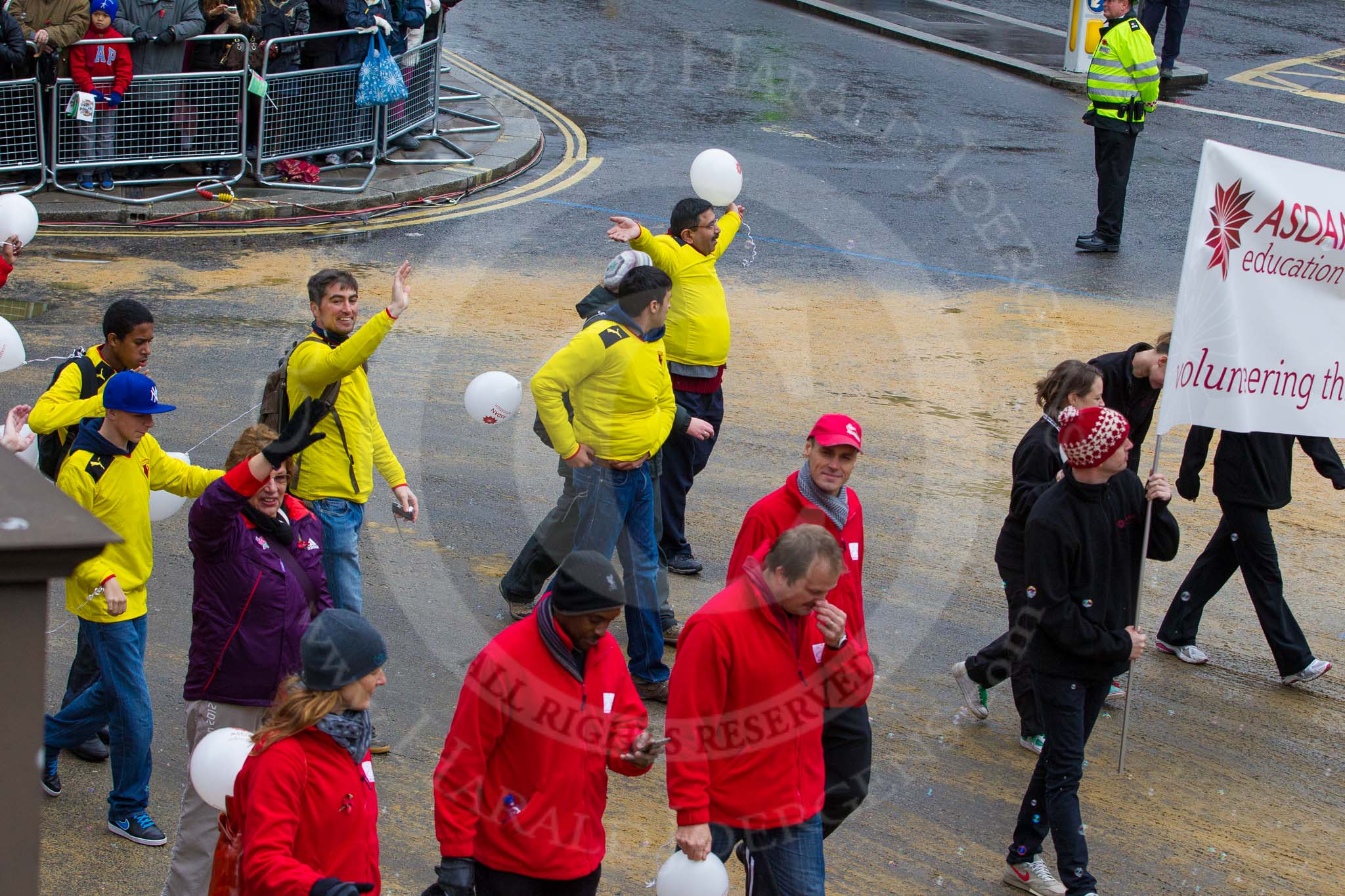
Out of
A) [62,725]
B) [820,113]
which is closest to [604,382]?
[62,725]

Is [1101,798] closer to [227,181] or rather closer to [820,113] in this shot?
[227,181]

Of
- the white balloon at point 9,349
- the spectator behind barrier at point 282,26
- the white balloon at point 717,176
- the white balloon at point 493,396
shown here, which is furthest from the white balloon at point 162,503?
the spectator behind barrier at point 282,26

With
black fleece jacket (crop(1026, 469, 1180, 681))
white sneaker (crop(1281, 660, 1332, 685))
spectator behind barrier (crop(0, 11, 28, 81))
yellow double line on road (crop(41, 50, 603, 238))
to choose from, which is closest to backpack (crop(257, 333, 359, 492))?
black fleece jacket (crop(1026, 469, 1180, 681))

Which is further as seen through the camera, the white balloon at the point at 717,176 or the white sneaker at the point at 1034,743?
the white balloon at the point at 717,176

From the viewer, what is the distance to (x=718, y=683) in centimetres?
432

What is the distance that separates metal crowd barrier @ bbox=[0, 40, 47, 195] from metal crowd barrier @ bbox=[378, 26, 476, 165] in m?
3.33

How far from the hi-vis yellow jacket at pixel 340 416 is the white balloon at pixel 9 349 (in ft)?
5.10

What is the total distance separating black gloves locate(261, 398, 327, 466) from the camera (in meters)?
4.49

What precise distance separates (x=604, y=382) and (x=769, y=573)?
2241 mm

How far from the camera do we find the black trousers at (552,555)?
666cm

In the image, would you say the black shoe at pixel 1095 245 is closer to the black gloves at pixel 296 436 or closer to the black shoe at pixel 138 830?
the black gloves at pixel 296 436

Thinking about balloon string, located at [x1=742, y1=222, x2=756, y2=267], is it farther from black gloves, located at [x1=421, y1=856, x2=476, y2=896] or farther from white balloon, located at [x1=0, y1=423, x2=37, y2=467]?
black gloves, located at [x1=421, y1=856, x2=476, y2=896]

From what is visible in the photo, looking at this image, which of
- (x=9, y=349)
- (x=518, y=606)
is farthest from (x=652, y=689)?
(x=9, y=349)

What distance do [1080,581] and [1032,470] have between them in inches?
33.8
